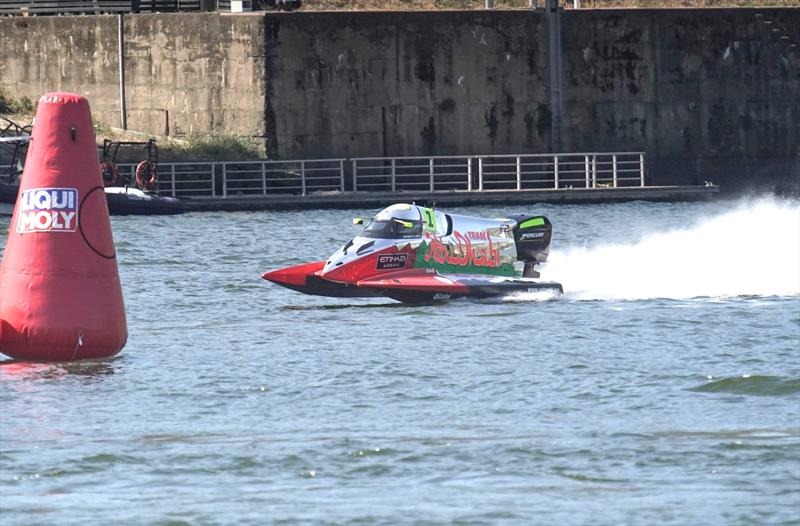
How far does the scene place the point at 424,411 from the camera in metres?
15.2

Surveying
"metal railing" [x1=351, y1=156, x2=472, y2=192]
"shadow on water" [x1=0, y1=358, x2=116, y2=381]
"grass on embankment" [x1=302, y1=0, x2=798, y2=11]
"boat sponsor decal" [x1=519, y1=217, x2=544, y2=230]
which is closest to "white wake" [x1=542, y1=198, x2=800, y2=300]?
"boat sponsor decal" [x1=519, y1=217, x2=544, y2=230]

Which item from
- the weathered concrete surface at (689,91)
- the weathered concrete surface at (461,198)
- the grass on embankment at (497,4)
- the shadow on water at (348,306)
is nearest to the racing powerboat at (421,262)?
the shadow on water at (348,306)

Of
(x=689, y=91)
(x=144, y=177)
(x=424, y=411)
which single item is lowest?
(x=424, y=411)

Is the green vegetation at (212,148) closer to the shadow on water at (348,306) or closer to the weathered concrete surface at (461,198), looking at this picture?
the weathered concrete surface at (461,198)

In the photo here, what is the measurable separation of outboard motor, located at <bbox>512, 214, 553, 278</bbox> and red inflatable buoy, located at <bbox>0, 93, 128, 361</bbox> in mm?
8880

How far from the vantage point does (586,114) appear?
47.8 m

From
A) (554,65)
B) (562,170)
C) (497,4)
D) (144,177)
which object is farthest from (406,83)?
(144,177)

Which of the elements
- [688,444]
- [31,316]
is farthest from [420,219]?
[688,444]

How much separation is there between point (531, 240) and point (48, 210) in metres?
9.62

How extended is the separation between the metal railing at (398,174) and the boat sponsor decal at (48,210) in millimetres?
25294

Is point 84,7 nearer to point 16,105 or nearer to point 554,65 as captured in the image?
point 16,105

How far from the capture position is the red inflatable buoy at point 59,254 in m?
16.0

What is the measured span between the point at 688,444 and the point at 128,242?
2159cm

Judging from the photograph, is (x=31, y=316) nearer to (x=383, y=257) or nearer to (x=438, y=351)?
(x=438, y=351)
